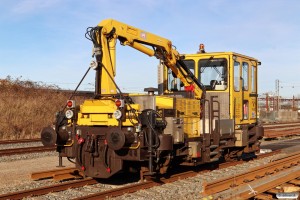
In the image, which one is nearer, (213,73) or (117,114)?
(117,114)

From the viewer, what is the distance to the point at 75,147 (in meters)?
8.53

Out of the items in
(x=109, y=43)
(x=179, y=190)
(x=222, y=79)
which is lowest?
(x=179, y=190)

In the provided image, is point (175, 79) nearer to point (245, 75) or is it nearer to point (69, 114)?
point (245, 75)

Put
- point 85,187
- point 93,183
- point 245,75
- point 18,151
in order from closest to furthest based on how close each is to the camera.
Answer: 1. point 85,187
2. point 93,183
3. point 245,75
4. point 18,151

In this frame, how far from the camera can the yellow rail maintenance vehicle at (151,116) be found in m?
7.94

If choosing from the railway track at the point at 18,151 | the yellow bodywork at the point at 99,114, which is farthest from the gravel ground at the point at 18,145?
the yellow bodywork at the point at 99,114

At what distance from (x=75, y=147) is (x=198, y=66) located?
15.3 feet

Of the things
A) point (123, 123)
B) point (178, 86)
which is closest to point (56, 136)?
point (123, 123)

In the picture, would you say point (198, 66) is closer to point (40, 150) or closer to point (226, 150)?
point (226, 150)

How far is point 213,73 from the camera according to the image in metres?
11.5

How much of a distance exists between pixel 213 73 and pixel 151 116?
13.7 ft

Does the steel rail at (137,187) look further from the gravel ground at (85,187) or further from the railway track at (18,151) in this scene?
the railway track at (18,151)

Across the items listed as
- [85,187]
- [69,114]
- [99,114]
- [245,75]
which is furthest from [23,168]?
[245,75]

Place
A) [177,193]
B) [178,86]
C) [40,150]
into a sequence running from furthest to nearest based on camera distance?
[40,150], [178,86], [177,193]
